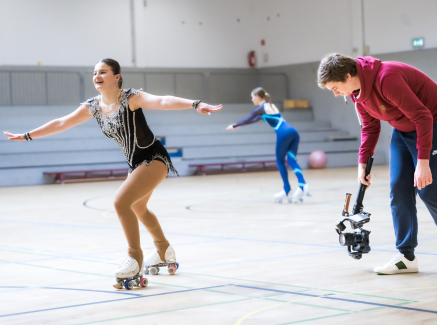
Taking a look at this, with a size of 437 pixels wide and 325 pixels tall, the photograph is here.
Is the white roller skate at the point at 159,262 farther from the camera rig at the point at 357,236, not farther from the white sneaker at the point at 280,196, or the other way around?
the white sneaker at the point at 280,196

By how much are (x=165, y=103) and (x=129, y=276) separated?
3.61 ft

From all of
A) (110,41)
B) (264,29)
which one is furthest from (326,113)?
(110,41)

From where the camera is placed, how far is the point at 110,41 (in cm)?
2073

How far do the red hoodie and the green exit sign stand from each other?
1559 cm

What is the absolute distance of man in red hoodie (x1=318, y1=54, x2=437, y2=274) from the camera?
3.71 m

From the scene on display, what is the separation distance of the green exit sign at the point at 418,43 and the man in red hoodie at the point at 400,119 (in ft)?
50.4

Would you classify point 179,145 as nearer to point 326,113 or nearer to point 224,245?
point 326,113

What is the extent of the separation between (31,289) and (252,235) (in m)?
2.74

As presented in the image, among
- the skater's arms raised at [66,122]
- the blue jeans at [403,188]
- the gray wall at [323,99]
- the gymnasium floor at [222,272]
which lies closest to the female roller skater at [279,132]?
the gymnasium floor at [222,272]

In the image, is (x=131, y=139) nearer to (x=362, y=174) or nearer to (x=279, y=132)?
(x=362, y=174)

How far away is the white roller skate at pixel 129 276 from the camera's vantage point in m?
4.08

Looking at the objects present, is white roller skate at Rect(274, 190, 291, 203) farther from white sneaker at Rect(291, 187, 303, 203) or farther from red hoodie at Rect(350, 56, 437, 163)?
red hoodie at Rect(350, 56, 437, 163)

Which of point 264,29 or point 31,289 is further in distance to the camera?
point 264,29

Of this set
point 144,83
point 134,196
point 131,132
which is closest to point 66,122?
point 131,132
